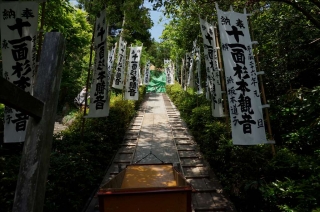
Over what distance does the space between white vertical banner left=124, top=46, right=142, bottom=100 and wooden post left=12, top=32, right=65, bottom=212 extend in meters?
13.4

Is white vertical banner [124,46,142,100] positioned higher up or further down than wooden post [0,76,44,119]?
higher up

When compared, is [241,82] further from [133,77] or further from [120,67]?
[133,77]

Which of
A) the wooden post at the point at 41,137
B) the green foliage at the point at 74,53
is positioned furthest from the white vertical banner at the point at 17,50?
the green foliage at the point at 74,53

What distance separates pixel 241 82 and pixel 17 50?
4670 millimetres

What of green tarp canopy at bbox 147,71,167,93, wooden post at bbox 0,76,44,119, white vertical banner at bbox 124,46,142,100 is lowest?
wooden post at bbox 0,76,44,119

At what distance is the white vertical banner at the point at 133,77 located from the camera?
15.5 meters

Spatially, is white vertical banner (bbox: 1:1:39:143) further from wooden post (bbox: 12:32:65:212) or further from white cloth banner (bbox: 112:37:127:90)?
white cloth banner (bbox: 112:37:127:90)

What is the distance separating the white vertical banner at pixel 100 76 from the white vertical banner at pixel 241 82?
324 cm

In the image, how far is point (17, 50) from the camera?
454cm

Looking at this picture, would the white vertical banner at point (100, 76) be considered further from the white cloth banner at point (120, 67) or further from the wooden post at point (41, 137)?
the white cloth banner at point (120, 67)

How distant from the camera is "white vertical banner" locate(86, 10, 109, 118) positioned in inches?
276

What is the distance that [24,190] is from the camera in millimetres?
1729

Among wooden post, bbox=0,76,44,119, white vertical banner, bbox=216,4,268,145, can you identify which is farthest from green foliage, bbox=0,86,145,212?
white vertical banner, bbox=216,4,268,145

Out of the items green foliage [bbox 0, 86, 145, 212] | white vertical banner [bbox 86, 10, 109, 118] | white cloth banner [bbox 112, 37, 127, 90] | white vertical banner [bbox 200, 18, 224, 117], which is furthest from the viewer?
white cloth banner [bbox 112, 37, 127, 90]
